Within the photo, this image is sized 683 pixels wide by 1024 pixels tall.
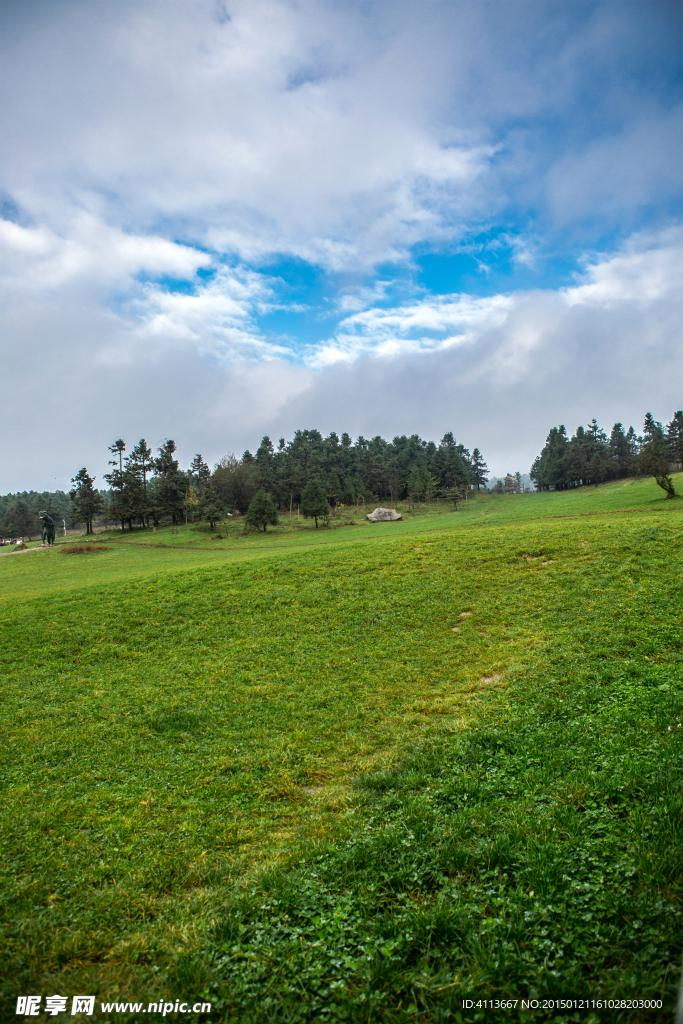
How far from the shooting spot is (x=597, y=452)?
10150 cm

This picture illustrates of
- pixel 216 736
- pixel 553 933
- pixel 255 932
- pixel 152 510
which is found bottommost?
pixel 216 736

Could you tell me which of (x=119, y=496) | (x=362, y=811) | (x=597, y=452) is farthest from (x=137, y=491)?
(x=597, y=452)

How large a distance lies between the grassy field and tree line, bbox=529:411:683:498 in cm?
9613

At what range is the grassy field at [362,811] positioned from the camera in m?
3.29

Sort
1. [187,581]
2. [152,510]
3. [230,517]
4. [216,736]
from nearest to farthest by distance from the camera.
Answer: [216,736] → [187,581] → [152,510] → [230,517]

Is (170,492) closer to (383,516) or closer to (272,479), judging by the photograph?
(272,479)

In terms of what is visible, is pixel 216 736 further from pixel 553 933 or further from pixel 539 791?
pixel 553 933

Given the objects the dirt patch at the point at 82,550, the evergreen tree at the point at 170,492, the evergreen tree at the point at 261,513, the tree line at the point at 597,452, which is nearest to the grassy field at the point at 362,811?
the dirt patch at the point at 82,550

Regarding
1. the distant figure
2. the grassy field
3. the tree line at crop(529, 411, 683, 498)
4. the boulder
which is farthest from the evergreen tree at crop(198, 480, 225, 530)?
the tree line at crop(529, 411, 683, 498)

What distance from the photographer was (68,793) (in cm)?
679

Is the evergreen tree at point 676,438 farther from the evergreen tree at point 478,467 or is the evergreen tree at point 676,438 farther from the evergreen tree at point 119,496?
the evergreen tree at point 119,496

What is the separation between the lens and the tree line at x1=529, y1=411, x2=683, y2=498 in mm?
95688

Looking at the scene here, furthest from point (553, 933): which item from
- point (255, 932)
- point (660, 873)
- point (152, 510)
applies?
point (152, 510)

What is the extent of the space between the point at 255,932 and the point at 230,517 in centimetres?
8672
